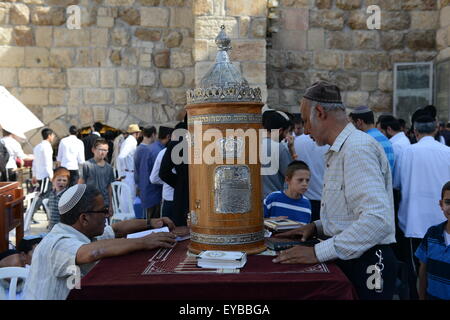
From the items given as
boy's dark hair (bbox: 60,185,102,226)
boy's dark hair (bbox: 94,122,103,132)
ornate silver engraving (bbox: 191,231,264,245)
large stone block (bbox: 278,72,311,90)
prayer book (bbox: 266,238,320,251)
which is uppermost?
large stone block (bbox: 278,72,311,90)

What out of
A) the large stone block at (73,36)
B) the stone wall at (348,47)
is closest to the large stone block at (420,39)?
the stone wall at (348,47)

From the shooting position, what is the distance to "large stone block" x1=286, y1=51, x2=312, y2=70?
8.11 meters

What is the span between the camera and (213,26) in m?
6.44

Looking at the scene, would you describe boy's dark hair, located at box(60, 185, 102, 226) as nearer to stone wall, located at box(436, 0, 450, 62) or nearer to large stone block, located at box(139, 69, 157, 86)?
stone wall, located at box(436, 0, 450, 62)

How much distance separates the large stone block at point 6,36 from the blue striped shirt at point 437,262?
8.85 m

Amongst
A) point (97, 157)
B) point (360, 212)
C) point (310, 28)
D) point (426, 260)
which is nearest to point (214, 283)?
point (360, 212)

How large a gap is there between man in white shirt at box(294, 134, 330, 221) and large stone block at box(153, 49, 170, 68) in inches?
201

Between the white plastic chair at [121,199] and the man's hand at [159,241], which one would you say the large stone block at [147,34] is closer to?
the white plastic chair at [121,199]

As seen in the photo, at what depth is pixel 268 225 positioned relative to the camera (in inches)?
110

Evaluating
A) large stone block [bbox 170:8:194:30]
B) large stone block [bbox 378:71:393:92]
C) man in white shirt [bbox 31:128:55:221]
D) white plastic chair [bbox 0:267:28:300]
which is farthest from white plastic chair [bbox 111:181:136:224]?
large stone block [bbox 378:71:393:92]

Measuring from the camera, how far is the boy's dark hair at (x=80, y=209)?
2.43 meters

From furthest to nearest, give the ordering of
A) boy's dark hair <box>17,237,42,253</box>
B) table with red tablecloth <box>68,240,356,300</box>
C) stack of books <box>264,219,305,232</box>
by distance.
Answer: boy's dark hair <box>17,237,42,253</box> < stack of books <box>264,219,305,232</box> < table with red tablecloth <box>68,240,356,300</box>

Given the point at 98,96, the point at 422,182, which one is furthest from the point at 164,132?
the point at 98,96

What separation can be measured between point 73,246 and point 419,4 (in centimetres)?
777
